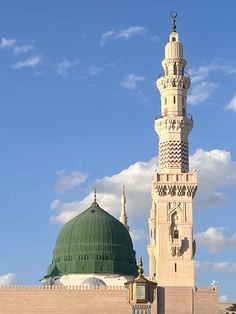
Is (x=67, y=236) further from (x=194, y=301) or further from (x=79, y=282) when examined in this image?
(x=194, y=301)

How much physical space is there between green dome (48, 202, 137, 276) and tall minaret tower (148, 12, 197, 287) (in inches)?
89.6

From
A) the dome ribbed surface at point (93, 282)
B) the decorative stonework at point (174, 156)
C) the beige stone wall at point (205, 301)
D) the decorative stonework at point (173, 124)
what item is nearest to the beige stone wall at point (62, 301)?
the beige stone wall at point (205, 301)

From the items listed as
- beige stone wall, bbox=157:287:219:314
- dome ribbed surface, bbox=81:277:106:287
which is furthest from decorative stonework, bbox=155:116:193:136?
beige stone wall, bbox=157:287:219:314

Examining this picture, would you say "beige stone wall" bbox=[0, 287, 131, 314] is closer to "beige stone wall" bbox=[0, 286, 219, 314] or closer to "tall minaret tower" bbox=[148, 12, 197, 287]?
"beige stone wall" bbox=[0, 286, 219, 314]

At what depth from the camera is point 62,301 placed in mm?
31859

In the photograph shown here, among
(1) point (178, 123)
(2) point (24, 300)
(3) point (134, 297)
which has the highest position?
(1) point (178, 123)

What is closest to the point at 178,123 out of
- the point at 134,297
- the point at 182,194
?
the point at 182,194

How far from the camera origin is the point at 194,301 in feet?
105

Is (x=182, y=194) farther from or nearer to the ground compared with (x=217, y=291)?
farther from the ground

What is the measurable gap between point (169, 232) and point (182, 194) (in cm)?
211

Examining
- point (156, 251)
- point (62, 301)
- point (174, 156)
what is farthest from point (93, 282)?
point (174, 156)

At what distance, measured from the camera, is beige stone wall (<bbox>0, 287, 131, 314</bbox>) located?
104 ft

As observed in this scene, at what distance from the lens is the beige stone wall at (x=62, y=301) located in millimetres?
31719

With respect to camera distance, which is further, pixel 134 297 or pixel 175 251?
pixel 175 251
